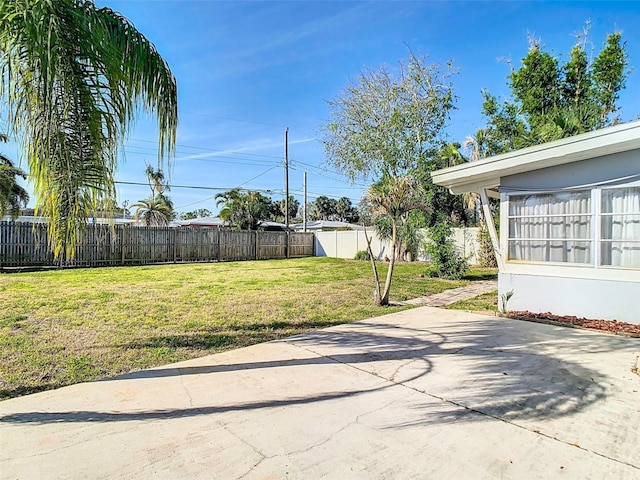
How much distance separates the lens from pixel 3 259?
12273 mm

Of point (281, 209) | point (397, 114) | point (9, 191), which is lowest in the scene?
point (9, 191)

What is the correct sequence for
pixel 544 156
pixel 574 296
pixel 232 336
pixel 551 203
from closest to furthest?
pixel 232 336, pixel 544 156, pixel 574 296, pixel 551 203

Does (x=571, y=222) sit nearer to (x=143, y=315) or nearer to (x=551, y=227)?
(x=551, y=227)

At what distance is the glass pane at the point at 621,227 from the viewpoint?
18.0ft

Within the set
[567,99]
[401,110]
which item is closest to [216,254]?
[401,110]

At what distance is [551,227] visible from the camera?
6234mm

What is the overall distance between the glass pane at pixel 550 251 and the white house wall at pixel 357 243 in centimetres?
1015

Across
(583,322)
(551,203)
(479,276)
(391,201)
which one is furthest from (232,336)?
(479,276)

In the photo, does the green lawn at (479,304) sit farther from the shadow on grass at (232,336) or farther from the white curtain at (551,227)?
the shadow on grass at (232,336)

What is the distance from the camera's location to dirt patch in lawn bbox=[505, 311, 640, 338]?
5159 millimetres

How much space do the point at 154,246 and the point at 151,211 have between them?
876 centimetres

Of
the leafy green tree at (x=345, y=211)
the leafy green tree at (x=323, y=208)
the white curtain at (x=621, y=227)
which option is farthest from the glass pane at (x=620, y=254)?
the leafy green tree at (x=323, y=208)

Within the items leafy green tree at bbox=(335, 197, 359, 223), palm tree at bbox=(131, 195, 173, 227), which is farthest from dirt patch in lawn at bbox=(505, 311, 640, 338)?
leafy green tree at bbox=(335, 197, 359, 223)

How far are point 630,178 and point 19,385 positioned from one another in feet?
26.5
